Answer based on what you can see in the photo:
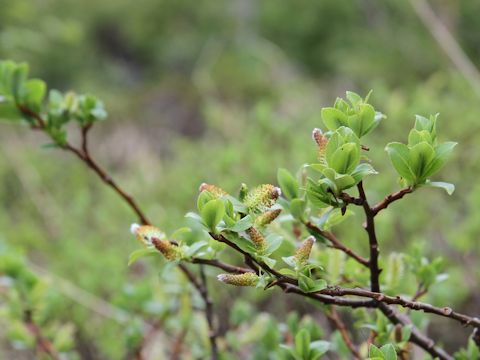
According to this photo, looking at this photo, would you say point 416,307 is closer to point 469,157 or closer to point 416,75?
point 469,157

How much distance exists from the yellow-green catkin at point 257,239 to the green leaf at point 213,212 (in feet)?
0.14

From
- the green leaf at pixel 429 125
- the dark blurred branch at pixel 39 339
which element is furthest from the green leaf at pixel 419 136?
the dark blurred branch at pixel 39 339

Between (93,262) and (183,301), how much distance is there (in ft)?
3.50

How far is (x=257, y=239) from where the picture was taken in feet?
2.07

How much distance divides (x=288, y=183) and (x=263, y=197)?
143 millimetres

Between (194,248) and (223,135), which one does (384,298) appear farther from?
(223,135)

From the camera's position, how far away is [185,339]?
1.34 metres

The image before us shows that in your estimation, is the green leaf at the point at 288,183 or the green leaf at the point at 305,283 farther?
the green leaf at the point at 288,183

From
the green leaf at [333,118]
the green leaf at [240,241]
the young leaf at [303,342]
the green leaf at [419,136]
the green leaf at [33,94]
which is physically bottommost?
the young leaf at [303,342]

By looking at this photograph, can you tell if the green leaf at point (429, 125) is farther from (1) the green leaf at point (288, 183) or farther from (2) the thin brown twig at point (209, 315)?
(2) the thin brown twig at point (209, 315)

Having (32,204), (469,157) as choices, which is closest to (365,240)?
(469,157)

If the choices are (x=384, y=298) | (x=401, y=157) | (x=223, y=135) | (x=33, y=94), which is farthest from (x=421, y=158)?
(x=223, y=135)

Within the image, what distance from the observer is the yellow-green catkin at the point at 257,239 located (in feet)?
2.07

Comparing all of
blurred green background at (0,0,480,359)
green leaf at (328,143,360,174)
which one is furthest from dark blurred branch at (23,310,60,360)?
green leaf at (328,143,360,174)
